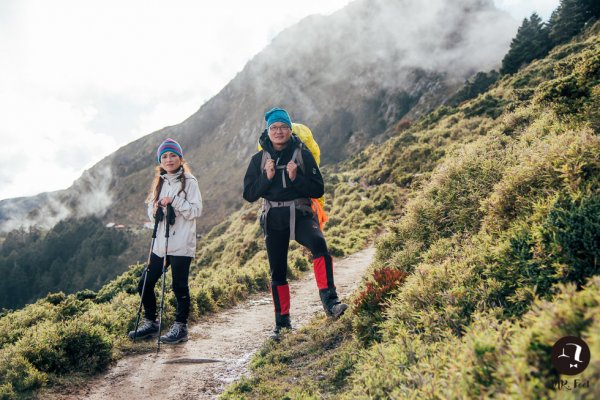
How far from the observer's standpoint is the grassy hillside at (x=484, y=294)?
1.89m

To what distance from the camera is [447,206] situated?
5770 mm

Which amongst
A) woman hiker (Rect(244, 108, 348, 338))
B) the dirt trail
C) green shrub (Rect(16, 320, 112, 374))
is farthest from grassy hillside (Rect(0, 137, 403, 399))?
woman hiker (Rect(244, 108, 348, 338))

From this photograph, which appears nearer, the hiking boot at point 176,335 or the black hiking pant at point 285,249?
the black hiking pant at point 285,249

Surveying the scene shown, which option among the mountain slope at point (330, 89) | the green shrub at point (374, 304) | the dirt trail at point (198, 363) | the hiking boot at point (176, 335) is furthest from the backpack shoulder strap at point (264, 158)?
the mountain slope at point (330, 89)

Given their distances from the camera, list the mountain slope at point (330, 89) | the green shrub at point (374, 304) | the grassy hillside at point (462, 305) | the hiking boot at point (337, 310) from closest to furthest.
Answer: the grassy hillside at point (462, 305)
the green shrub at point (374, 304)
the hiking boot at point (337, 310)
the mountain slope at point (330, 89)

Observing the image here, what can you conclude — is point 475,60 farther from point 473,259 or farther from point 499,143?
point 473,259

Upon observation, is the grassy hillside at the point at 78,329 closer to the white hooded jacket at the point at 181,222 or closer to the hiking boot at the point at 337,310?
the white hooded jacket at the point at 181,222

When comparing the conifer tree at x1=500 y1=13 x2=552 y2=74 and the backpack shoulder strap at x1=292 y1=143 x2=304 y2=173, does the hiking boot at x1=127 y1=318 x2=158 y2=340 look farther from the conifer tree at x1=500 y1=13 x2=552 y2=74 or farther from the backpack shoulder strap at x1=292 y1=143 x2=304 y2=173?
the conifer tree at x1=500 y1=13 x2=552 y2=74

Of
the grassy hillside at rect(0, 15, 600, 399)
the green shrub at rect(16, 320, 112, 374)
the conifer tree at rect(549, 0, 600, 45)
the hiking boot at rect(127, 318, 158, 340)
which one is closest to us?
the grassy hillside at rect(0, 15, 600, 399)

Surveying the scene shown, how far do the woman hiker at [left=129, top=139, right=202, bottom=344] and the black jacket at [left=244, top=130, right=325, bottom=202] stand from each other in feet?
3.52

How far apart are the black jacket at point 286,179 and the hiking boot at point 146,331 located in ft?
9.17

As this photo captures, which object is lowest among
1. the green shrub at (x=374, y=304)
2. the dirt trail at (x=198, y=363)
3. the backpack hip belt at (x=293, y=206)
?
the dirt trail at (x=198, y=363)

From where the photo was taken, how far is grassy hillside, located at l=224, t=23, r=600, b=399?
1887 mm

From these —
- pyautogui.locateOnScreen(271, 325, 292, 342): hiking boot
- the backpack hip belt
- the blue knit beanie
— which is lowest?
pyautogui.locateOnScreen(271, 325, 292, 342): hiking boot
